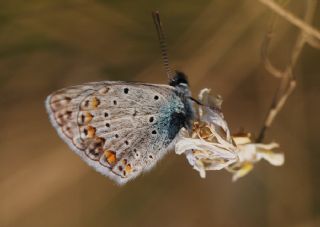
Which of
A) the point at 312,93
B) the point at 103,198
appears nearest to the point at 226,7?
the point at 312,93

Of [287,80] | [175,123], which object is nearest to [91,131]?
[175,123]

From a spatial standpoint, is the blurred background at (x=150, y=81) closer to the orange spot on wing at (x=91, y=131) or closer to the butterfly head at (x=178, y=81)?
the butterfly head at (x=178, y=81)

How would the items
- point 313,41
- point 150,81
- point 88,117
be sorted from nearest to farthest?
point 313,41
point 88,117
point 150,81

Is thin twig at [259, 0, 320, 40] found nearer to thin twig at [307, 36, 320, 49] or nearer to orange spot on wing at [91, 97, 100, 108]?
thin twig at [307, 36, 320, 49]

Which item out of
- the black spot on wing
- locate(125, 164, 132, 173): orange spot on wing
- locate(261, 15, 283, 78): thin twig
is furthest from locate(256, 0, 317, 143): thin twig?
locate(125, 164, 132, 173): orange spot on wing

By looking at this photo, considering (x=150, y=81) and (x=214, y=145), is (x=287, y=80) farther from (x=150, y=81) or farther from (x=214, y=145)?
(x=150, y=81)

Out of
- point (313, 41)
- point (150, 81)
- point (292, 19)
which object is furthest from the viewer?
point (150, 81)

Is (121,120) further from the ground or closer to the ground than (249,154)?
further from the ground

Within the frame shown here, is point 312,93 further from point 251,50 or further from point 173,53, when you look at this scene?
point 173,53
